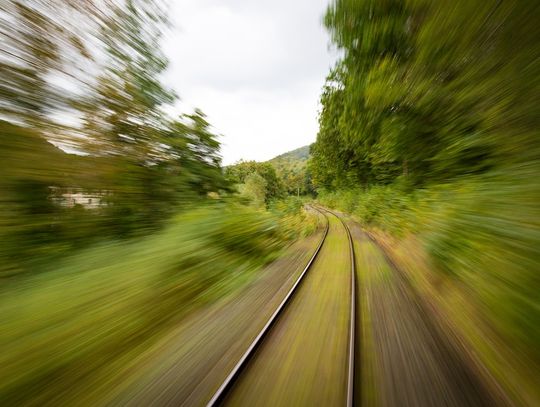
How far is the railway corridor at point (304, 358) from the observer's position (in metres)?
2.40

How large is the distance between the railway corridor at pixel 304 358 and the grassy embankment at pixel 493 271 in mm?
1762

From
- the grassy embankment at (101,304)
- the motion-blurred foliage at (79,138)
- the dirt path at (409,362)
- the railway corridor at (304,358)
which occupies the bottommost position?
the railway corridor at (304,358)

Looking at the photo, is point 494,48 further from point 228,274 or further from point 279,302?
point 228,274

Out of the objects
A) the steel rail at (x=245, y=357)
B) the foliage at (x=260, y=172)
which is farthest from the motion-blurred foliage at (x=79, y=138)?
the foliage at (x=260, y=172)

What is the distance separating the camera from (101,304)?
3395 millimetres

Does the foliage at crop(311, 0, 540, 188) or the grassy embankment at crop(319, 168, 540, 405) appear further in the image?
the foliage at crop(311, 0, 540, 188)

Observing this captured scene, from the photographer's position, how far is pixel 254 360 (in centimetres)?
298

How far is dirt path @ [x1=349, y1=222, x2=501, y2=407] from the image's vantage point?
230 cm

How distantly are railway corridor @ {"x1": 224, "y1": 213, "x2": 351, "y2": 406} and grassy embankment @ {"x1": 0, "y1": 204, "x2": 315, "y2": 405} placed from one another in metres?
1.67

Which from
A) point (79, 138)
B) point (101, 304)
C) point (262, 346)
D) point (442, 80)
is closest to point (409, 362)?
point (262, 346)

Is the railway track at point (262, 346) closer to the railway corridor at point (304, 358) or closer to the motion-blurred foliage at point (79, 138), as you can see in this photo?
the railway corridor at point (304, 358)

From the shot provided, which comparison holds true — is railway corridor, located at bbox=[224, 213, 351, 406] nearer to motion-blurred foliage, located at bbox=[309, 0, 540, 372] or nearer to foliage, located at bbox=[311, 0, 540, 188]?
motion-blurred foliage, located at bbox=[309, 0, 540, 372]

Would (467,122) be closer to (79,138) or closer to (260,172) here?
(79,138)

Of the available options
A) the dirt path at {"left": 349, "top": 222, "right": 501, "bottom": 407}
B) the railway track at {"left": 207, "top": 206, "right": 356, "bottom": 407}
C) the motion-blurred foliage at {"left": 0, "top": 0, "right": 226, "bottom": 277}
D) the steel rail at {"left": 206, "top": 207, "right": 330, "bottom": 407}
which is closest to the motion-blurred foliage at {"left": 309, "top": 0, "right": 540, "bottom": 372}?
the dirt path at {"left": 349, "top": 222, "right": 501, "bottom": 407}
